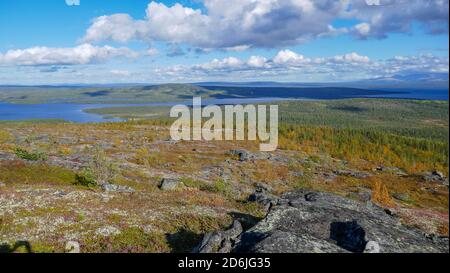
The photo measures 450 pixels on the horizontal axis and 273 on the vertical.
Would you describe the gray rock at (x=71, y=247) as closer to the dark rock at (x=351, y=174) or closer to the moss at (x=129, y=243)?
the moss at (x=129, y=243)

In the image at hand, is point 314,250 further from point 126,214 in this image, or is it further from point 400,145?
point 400,145

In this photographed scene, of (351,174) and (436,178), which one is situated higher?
(351,174)

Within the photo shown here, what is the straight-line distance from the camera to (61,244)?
2136 centimetres

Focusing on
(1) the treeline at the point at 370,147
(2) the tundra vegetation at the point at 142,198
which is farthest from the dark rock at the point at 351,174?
(1) the treeline at the point at 370,147

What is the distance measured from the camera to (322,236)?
54.0 feet

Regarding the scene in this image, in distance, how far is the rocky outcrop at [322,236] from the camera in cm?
1421

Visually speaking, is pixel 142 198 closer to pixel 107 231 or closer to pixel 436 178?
pixel 107 231

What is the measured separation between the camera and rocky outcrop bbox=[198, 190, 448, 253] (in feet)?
46.6

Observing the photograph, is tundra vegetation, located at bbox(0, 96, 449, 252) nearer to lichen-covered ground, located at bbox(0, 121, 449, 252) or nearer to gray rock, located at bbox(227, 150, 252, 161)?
lichen-covered ground, located at bbox(0, 121, 449, 252)

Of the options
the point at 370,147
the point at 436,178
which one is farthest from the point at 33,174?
the point at 370,147

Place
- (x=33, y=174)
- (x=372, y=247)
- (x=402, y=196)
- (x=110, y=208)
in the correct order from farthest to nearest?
1. (x=402, y=196)
2. (x=33, y=174)
3. (x=110, y=208)
4. (x=372, y=247)

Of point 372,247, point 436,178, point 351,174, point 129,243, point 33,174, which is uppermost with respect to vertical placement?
point 372,247
